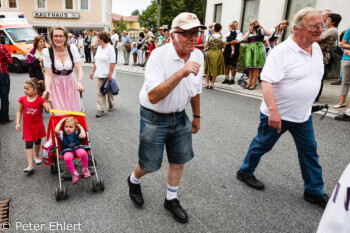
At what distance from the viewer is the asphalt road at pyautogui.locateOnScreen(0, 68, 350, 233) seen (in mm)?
2824

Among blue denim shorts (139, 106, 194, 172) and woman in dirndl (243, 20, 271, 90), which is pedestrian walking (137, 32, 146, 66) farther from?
blue denim shorts (139, 106, 194, 172)

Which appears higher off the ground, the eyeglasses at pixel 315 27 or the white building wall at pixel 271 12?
the white building wall at pixel 271 12

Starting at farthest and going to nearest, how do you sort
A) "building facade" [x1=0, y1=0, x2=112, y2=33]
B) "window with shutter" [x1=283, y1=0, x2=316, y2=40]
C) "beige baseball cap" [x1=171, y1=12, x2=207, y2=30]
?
"building facade" [x1=0, y1=0, x2=112, y2=33]
"window with shutter" [x1=283, y1=0, x2=316, y2=40]
"beige baseball cap" [x1=171, y1=12, x2=207, y2=30]

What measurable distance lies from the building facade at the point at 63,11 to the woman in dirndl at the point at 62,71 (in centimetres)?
3427

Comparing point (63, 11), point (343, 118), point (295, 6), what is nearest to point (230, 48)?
point (343, 118)

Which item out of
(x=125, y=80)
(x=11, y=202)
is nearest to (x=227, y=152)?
(x=11, y=202)

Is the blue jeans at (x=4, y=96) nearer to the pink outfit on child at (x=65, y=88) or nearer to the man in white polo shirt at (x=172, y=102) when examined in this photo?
the pink outfit on child at (x=65, y=88)

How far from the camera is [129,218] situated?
2871 mm

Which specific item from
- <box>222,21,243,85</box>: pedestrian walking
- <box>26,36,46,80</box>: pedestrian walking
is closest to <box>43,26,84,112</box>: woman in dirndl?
<box>26,36,46,80</box>: pedestrian walking

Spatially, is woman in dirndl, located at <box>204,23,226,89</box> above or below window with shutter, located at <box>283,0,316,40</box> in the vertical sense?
below

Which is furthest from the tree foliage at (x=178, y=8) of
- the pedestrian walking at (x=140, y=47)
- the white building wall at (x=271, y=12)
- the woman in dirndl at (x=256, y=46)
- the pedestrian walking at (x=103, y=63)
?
the pedestrian walking at (x=103, y=63)

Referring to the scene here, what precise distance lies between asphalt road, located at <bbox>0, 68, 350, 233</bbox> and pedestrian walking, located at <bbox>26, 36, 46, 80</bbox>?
150cm

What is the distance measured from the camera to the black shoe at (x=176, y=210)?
2.84 m

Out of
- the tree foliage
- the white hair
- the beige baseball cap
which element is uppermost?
the tree foliage
